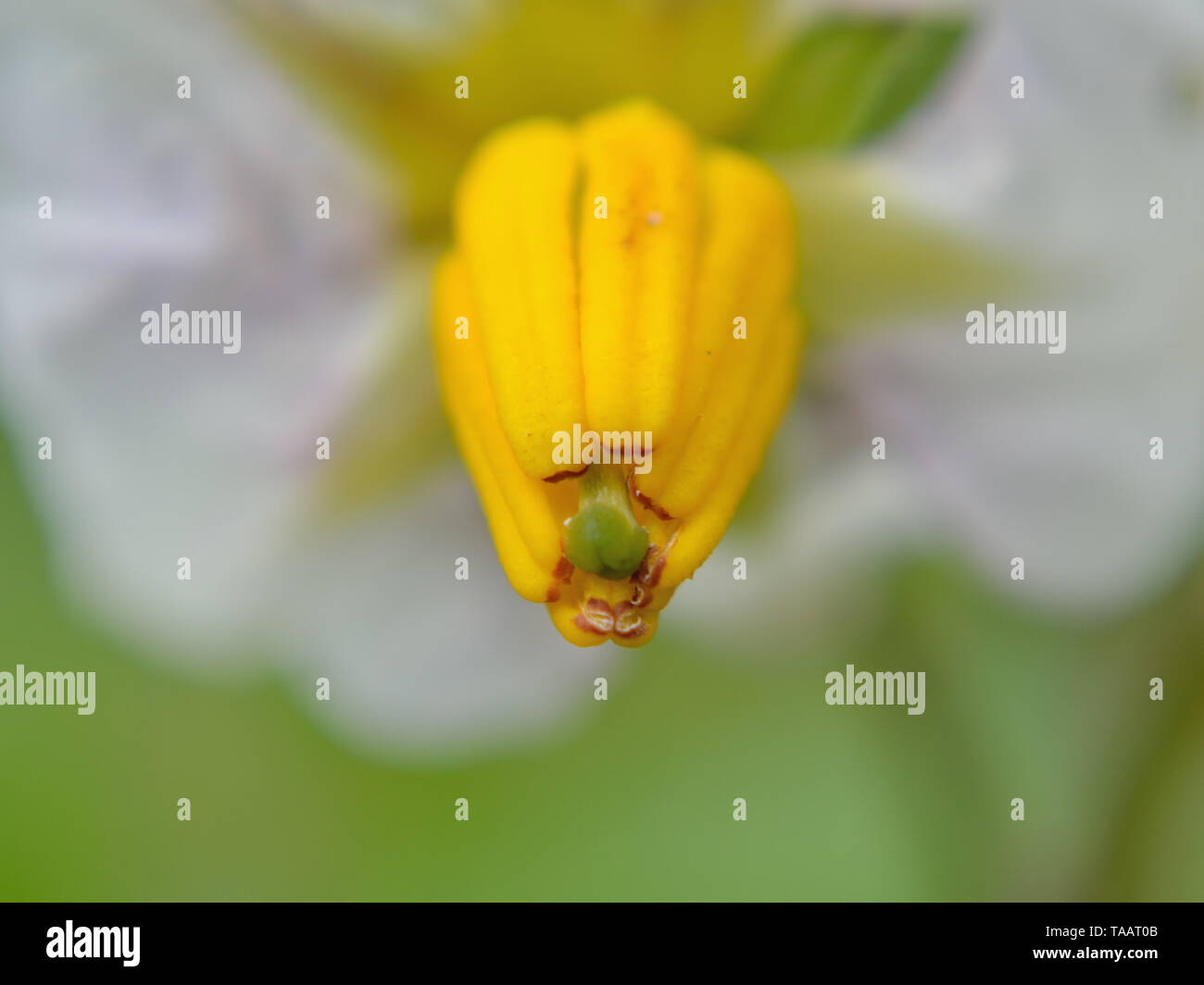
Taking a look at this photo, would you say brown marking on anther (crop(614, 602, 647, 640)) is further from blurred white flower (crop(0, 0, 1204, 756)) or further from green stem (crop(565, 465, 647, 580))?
blurred white flower (crop(0, 0, 1204, 756))

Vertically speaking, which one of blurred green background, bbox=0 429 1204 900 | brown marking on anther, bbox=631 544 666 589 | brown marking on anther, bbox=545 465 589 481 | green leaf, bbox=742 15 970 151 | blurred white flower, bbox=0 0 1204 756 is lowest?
blurred green background, bbox=0 429 1204 900

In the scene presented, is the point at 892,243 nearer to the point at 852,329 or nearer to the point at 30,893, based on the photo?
the point at 852,329

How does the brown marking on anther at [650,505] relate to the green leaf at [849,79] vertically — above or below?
below

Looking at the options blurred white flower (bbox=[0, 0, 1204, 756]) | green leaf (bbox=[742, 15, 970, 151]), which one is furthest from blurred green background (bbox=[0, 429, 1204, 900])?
green leaf (bbox=[742, 15, 970, 151])

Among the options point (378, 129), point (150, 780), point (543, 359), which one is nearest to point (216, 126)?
point (378, 129)

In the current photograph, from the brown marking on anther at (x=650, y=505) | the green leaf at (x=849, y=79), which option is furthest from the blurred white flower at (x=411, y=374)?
the brown marking on anther at (x=650, y=505)

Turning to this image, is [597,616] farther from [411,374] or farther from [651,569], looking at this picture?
[411,374]

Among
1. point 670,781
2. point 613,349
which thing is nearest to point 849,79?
point 613,349

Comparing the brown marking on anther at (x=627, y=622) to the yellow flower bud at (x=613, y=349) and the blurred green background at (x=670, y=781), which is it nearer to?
the yellow flower bud at (x=613, y=349)
